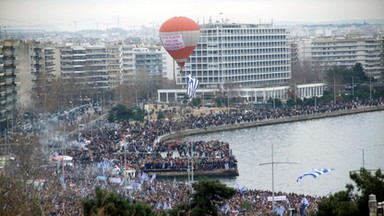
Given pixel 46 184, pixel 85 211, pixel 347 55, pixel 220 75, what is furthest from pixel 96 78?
pixel 85 211

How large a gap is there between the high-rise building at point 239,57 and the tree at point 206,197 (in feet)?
114

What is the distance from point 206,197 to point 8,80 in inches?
896

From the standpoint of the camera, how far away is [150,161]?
27.3 meters

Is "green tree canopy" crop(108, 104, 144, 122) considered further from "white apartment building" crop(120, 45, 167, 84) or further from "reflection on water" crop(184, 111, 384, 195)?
"white apartment building" crop(120, 45, 167, 84)

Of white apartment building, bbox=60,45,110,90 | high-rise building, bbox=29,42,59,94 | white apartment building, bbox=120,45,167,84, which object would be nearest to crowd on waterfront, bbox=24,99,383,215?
high-rise building, bbox=29,42,59,94

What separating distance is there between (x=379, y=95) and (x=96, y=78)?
549 inches

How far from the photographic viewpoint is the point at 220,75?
5384 centimetres

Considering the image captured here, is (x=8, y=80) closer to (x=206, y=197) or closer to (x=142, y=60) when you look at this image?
(x=206, y=197)

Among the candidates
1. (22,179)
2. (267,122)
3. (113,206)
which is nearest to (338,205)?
(113,206)

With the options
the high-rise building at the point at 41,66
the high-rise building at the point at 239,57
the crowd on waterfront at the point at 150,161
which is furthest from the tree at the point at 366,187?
the high-rise building at the point at 239,57

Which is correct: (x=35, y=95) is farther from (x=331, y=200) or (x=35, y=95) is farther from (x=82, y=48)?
(x=331, y=200)

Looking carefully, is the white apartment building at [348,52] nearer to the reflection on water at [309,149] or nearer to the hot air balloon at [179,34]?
the reflection on water at [309,149]

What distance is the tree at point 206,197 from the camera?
15688 millimetres

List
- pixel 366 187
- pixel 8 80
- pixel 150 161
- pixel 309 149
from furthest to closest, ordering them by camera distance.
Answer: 1. pixel 8 80
2. pixel 309 149
3. pixel 150 161
4. pixel 366 187
